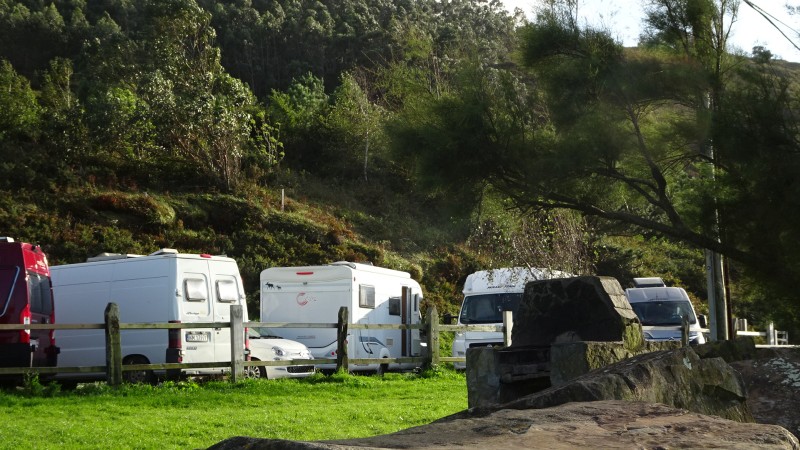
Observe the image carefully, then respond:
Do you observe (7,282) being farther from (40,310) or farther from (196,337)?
(196,337)

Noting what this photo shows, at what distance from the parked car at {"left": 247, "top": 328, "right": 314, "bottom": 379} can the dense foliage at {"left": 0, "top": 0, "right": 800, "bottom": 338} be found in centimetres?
441

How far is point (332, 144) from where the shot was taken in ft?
143

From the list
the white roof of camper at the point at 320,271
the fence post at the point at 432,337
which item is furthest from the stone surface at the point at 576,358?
the white roof of camper at the point at 320,271

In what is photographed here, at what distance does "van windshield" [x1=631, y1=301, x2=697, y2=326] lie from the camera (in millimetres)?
25328

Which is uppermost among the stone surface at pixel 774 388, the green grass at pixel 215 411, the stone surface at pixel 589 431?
the stone surface at pixel 589 431

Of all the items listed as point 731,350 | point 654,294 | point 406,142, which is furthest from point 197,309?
point 654,294

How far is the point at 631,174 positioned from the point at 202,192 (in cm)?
2416

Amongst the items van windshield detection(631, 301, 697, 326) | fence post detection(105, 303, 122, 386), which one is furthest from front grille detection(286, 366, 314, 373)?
van windshield detection(631, 301, 697, 326)

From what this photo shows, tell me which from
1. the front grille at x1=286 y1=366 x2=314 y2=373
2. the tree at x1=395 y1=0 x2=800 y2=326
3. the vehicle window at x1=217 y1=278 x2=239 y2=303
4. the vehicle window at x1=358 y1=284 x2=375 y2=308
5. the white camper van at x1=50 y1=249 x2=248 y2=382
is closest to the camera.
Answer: the tree at x1=395 y1=0 x2=800 y2=326

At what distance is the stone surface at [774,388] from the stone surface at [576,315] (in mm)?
1337

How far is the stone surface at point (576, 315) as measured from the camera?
1038 centimetres

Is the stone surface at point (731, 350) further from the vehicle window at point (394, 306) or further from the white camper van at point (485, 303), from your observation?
the vehicle window at point (394, 306)

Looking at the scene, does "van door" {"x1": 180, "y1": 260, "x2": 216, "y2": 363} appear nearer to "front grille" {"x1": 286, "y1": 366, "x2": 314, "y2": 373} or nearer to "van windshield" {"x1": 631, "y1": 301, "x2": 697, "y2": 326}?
"front grille" {"x1": 286, "y1": 366, "x2": 314, "y2": 373}

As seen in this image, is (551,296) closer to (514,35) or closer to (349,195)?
(514,35)
